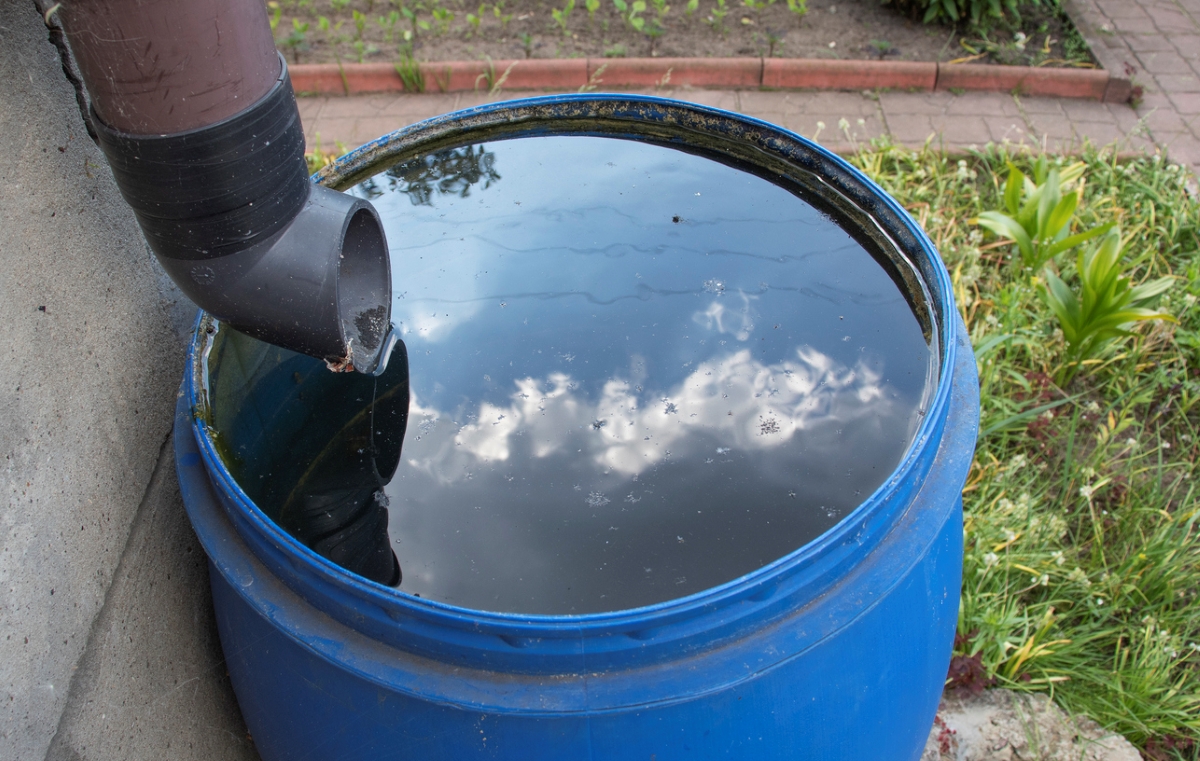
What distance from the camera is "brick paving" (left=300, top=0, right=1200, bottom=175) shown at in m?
3.60

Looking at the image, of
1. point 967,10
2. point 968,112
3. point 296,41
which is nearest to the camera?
point 968,112

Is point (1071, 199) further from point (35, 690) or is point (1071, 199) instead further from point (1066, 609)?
point (35, 690)

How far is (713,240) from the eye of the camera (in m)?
1.72

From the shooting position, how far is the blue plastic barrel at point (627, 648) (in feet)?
3.52

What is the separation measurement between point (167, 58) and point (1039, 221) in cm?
255

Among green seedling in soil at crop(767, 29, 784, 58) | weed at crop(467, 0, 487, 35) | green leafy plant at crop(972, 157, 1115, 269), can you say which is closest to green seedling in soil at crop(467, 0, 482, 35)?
weed at crop(467, 0, 487, 35)

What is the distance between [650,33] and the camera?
4066mm

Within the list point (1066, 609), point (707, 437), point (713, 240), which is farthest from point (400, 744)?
point (1066, 609)

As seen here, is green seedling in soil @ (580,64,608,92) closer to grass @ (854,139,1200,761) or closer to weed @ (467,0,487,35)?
weed @ (467,0,487,35)

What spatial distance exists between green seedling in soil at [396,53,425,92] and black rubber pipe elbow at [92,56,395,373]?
2781mm

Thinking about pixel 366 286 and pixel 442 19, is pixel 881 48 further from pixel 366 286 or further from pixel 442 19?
pixel 366 286

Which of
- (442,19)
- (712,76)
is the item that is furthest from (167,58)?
(442,19)

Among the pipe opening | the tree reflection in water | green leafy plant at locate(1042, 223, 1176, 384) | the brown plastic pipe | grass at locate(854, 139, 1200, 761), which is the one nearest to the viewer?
the brown plastic pipe

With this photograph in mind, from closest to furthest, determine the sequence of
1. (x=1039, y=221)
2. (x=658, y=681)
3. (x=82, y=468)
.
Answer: (x=658, y=681) → (x=82, y=468) → (x=1039, y=221)
